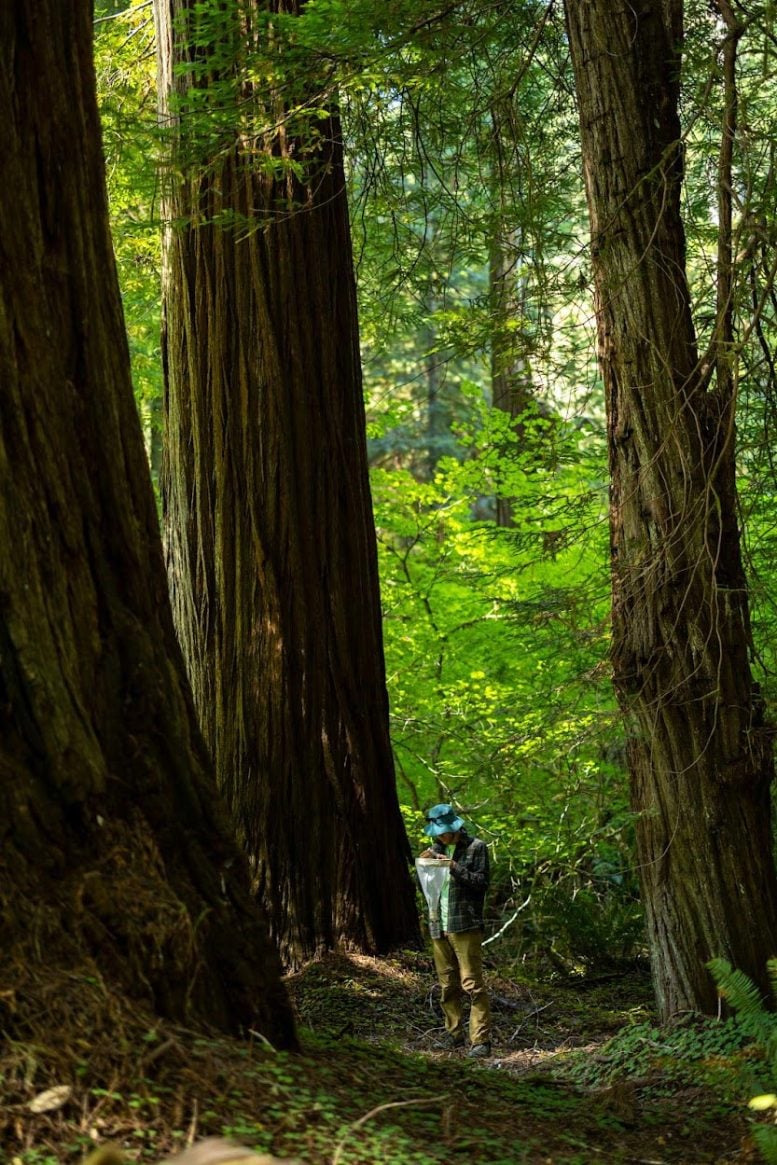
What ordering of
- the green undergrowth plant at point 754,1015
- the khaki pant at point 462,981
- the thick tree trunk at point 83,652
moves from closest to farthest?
the thick tree trunk at point 83,652
the green undergrowth plant at point 754,1015
the khaki pant at point 462,981

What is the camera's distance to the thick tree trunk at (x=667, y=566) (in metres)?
5.90

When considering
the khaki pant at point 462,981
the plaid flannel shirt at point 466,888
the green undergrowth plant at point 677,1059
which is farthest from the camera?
the plaid flannel shirt at point 466,888

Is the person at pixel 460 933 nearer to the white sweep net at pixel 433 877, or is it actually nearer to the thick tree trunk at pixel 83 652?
the white sweep net at pixel 433 877

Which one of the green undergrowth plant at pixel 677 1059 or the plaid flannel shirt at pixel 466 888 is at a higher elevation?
the plaid flannel shirt at pixel 466 888

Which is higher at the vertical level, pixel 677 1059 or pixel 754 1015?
pixel 754 1015

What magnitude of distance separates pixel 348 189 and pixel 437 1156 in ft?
21.6

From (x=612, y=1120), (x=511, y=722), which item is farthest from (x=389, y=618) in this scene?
(x=612, y=1120)

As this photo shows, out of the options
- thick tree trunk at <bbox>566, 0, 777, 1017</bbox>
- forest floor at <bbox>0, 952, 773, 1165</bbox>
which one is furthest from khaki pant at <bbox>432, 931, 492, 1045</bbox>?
thick tree trunk at <bbox>566, 0, 777, 1017</bbox>

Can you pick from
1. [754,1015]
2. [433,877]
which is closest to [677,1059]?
[754,1015]

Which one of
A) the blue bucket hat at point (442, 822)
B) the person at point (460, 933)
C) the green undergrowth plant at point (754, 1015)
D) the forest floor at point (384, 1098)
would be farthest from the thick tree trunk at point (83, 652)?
the blue bucket hat at point (442, 822)

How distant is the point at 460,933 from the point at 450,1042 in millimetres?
609

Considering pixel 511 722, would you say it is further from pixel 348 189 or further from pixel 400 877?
pixel 348 189

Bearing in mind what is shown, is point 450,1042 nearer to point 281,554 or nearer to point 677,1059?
point 677,1059

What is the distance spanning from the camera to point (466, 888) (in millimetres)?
7148
